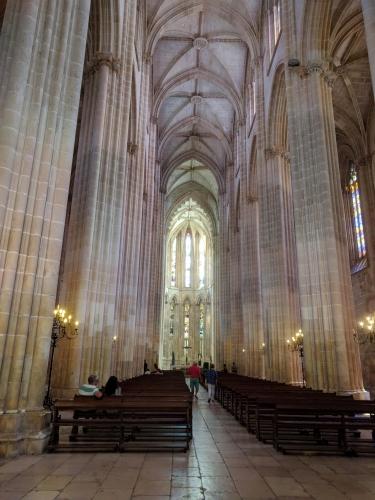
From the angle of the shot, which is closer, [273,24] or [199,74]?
[273,24]

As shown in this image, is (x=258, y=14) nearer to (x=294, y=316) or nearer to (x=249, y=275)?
(x=249, y=275)

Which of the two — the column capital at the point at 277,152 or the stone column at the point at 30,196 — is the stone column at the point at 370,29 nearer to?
the stone column at the point at 30,196

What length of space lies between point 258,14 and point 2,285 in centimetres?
2376

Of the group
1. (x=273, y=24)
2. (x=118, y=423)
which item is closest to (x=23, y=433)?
(x=118, y=423)

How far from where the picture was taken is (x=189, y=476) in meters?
5.00

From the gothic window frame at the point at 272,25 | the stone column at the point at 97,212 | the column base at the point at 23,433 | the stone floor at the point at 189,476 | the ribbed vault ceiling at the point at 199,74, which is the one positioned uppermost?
the ribbed vault ceiling at the point at 199,74

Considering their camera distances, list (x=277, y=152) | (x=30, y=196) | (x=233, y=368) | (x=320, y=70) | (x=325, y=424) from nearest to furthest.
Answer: (x=325, y=424) < (x=30, y=196) < (x=320, y=70) < (x=277, y=152) < (x=233, y=368)

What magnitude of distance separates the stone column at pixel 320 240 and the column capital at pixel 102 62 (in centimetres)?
687

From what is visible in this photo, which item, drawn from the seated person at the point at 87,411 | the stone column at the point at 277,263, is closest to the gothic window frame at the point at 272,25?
the stone column at the point at 277,263

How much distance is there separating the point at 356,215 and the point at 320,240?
15.5 metres

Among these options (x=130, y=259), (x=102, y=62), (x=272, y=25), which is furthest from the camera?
(x=272, y=25)

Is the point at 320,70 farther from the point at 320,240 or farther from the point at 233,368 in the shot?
the point at 233,368

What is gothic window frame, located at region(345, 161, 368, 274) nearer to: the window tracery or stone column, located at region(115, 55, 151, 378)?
A: the window tracery

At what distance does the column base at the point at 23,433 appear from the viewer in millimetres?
5738
